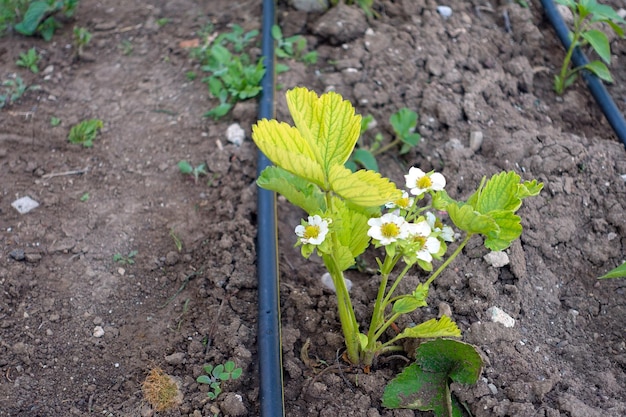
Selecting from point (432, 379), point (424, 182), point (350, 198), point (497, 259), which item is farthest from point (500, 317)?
point (350, 198)

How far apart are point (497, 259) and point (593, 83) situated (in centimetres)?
119

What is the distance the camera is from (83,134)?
2.55 meters

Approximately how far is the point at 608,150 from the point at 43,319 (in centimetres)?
205

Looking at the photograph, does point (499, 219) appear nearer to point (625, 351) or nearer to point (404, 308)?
point (404, 308)

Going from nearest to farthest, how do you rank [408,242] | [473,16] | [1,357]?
[408,242]
[1,357]
[473,16]

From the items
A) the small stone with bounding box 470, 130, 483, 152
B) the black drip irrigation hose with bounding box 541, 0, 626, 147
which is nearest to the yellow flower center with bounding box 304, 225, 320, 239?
the small stone with bounding box 470, 130, 483, 152

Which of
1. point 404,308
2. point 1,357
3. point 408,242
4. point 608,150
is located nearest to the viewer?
point 408,242

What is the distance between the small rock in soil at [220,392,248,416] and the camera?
1.75 meters

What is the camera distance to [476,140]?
8.01 ft

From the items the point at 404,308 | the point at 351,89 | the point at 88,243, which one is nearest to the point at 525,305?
the point at 404,308

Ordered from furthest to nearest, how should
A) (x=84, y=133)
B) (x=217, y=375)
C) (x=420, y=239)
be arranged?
(x=84, y=133) < (x=217, y=375) < (x=420, y=239)

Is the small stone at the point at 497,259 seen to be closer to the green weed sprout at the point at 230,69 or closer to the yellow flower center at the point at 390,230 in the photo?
the yellow flower center at the point at 390,230

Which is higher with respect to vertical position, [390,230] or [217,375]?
[390,230]

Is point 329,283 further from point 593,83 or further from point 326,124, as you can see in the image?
point 593,83
